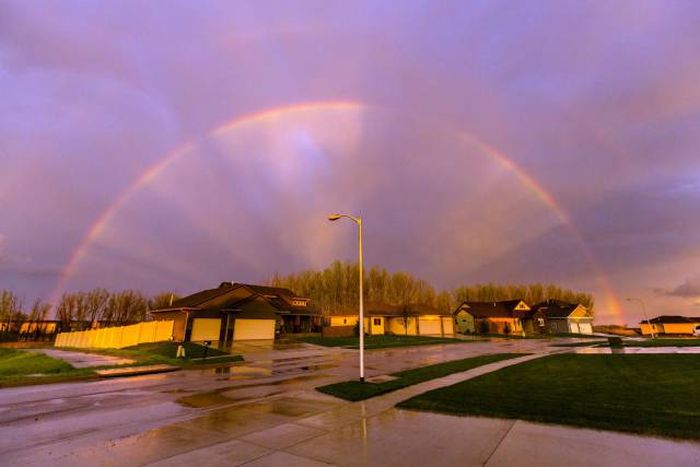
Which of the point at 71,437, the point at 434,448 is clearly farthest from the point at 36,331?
the point at 434,448

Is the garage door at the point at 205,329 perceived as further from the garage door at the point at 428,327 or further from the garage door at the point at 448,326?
the garage door at the point at 448,326

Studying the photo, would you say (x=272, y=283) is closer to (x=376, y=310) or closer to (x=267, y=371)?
(x=376, y=310)

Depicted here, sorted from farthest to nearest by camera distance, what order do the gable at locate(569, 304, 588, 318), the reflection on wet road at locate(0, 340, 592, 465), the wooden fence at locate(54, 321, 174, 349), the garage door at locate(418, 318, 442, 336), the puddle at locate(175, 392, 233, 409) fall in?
the gable at locate(569, 304, 588, 318)
the garage door at locate(418, 318, 442, 336)
the wooden fence at locate(54, 321, 174, 349)
the puddle at locate(175, 392, 233, 409)
the reflection on wet road at locate(0, 340, 592, 465)

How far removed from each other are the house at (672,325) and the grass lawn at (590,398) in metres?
107

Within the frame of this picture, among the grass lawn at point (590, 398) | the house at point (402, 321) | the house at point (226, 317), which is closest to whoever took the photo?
the grass lawn at point (590, 398)

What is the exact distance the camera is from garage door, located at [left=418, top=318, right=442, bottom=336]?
69.8m

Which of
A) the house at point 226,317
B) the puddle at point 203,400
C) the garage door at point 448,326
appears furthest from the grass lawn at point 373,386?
the garage door at point 448,326

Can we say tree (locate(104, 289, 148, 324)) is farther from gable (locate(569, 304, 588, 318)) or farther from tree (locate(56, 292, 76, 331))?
gable (locate(569, 304, 588, 318))

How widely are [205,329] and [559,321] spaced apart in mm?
83260

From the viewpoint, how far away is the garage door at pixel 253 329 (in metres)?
45.4

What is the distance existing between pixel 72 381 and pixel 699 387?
25186 millimetres

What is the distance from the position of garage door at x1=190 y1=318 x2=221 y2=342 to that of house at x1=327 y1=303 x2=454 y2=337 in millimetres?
27562

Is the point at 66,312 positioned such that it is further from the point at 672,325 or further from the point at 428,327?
the point at 672,325

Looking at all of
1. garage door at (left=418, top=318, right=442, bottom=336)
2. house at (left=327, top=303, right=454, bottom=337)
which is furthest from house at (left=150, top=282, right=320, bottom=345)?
garage door at (left=418, top=318, right=442, bottom=336)
